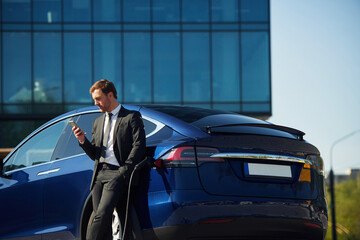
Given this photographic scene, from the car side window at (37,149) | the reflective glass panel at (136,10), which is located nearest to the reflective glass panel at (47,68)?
the reflective glass panel at (136,10)

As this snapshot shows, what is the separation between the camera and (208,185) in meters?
4.43

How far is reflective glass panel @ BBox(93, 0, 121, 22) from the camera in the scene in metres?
28.3

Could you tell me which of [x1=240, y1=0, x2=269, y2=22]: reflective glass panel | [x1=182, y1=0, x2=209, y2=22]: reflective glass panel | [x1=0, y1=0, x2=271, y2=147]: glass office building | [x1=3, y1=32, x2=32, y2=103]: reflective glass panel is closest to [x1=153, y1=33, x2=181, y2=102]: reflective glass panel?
[x1=0, y1=0, x2=271, y2=147]: glass office building

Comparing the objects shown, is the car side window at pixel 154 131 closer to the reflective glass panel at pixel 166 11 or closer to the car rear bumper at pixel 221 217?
the car rear bumper at pixel 221 217

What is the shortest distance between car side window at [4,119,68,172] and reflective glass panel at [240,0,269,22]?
23196 mm

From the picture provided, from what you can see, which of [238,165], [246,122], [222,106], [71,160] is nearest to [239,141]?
[238,165]

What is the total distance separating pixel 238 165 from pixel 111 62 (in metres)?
24.1

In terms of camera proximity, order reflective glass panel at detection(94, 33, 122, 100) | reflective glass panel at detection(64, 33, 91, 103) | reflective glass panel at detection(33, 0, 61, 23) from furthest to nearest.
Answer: reflective glass panel at detection(33, 0, 61, 23)
reflective glass panel at detection(94, 33, 122, 100)
reflective glass panel at detection(64, 33, 91, 103)

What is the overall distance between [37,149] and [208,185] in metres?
2.28

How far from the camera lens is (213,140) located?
14.8 ft

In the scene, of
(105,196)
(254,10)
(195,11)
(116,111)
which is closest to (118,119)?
(116,111)

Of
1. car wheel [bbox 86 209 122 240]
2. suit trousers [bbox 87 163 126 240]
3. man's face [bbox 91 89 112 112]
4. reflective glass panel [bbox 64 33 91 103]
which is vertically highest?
reflective glass panel [bbox 64 33 91 103]

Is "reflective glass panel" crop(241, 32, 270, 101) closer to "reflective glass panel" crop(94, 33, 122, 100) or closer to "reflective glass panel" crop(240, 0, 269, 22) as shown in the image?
"reflective glass panel" crop(240, 0, 269, 22)

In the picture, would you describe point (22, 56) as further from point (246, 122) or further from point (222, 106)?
point (246, 122)
